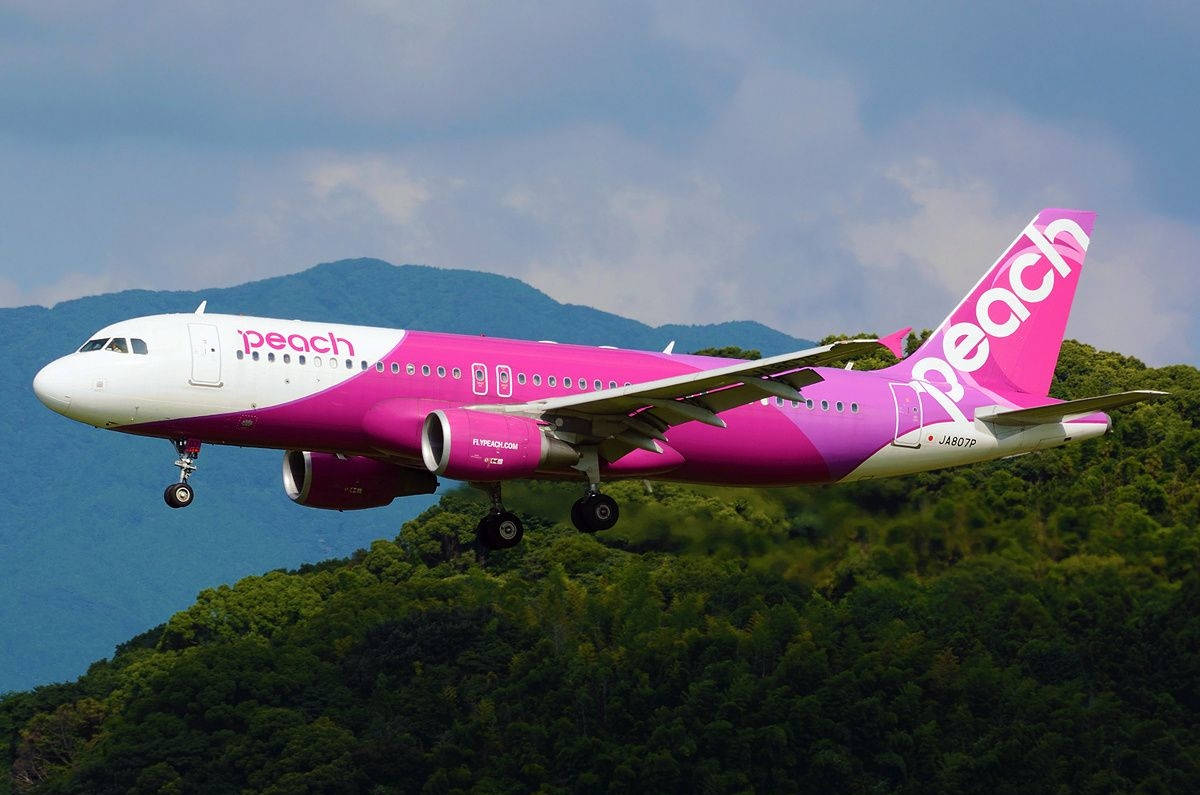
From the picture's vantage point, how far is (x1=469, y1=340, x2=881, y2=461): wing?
1577 inches

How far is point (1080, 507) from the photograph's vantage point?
168 ft

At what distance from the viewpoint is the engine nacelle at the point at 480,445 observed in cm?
4069

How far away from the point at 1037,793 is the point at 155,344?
34.6 metres

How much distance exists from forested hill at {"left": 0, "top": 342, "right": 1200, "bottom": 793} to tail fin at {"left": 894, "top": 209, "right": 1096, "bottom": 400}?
3.00 m

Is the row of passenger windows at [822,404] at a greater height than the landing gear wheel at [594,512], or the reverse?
the row of passenger windows at [822,404]

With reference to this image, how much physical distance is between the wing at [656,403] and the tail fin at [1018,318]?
831 centimetres

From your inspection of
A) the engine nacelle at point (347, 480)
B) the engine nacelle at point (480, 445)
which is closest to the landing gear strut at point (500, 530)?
the engine nacelle at point (347, 480)

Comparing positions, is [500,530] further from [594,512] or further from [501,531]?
[594,512]

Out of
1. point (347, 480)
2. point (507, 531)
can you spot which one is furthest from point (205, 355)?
point (507, 531)

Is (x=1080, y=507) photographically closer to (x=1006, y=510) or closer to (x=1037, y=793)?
(x=1006, y=510)

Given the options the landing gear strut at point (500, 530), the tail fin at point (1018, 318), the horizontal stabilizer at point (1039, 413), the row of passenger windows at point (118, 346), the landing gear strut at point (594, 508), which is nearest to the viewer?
the row of passenger windows at point (118, 346)

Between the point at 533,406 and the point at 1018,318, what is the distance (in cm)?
1489

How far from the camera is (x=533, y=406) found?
42.3m

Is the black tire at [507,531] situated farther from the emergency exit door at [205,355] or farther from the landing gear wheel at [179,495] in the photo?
the emergency exit door at [205,355]
